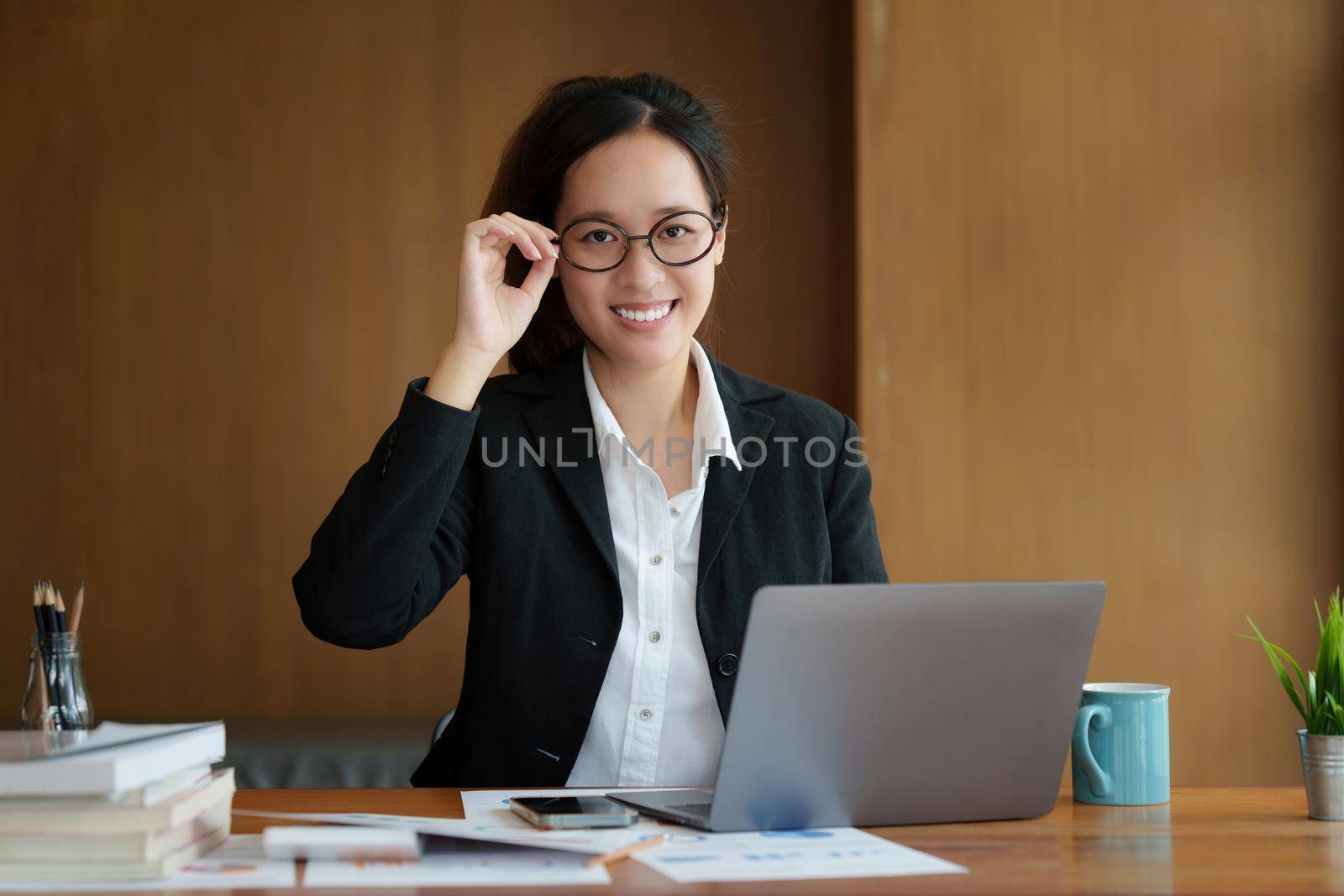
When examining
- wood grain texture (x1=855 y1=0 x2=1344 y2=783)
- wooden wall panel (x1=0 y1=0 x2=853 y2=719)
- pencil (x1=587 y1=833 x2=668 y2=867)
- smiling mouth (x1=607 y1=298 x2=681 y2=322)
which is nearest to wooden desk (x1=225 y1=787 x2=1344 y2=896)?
pencil (x1=587 y1=833 x2=668 y2=867)

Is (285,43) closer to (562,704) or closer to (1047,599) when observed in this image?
(562,704)

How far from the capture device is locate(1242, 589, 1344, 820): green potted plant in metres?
1.19

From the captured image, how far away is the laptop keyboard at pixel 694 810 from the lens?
1114 millimetres

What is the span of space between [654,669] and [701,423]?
35 centimetres

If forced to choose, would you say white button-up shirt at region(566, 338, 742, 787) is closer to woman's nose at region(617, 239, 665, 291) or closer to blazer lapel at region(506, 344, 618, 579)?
blazer lapel at region(506, 344, 618, 579)

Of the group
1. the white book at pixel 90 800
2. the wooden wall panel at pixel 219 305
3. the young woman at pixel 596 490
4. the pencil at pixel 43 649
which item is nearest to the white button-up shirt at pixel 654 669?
the young woman at pixel 596 490

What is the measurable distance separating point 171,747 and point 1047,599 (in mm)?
711

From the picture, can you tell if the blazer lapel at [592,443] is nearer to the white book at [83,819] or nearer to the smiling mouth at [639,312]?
the smiling mouth at [639,312]

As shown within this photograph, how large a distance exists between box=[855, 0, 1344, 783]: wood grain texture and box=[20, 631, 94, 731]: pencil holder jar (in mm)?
1886

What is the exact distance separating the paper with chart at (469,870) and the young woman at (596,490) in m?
0.51

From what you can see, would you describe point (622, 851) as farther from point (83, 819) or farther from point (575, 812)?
point (83, 819)

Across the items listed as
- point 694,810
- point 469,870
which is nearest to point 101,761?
point 469,870

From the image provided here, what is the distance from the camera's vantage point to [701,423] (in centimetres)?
173

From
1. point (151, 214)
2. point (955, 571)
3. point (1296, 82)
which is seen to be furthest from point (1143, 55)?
point (151, 214)
